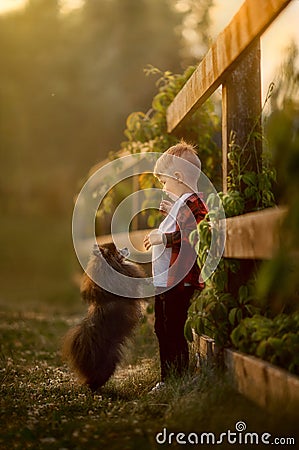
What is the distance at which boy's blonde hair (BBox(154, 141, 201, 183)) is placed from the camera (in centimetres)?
444

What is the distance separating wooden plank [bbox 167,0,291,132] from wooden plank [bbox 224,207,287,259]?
851 millimetres

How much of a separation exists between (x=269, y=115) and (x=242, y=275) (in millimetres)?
820

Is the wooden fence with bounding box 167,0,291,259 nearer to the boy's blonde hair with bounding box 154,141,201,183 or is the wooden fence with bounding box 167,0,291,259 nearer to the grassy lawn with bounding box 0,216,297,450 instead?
the boy's blonde hair with bounding box 154,141,201,183

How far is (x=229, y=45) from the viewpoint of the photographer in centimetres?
376

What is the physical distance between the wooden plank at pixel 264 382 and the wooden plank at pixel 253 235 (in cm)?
45

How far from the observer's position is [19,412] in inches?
147

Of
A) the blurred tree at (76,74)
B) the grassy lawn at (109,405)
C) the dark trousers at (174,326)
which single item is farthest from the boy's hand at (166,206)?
the blurred tree at (76,74)

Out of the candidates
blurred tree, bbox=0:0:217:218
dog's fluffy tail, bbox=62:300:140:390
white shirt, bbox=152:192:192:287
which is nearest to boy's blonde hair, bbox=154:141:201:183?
white shirt, bbox=152:192:192:287

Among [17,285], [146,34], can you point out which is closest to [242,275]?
[17,285]

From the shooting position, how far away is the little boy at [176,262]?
4.18m

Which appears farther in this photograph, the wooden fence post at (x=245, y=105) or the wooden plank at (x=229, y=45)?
the wooden fence post at (x=245, y=105)

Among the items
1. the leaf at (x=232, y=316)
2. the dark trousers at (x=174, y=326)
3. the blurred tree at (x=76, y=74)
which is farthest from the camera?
the blurred tree at (x=76, y=74)

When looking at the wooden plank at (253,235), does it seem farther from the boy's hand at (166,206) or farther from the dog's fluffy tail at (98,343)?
the dog's fluffy tail at (98,343)

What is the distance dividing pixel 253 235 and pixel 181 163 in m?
1.55
